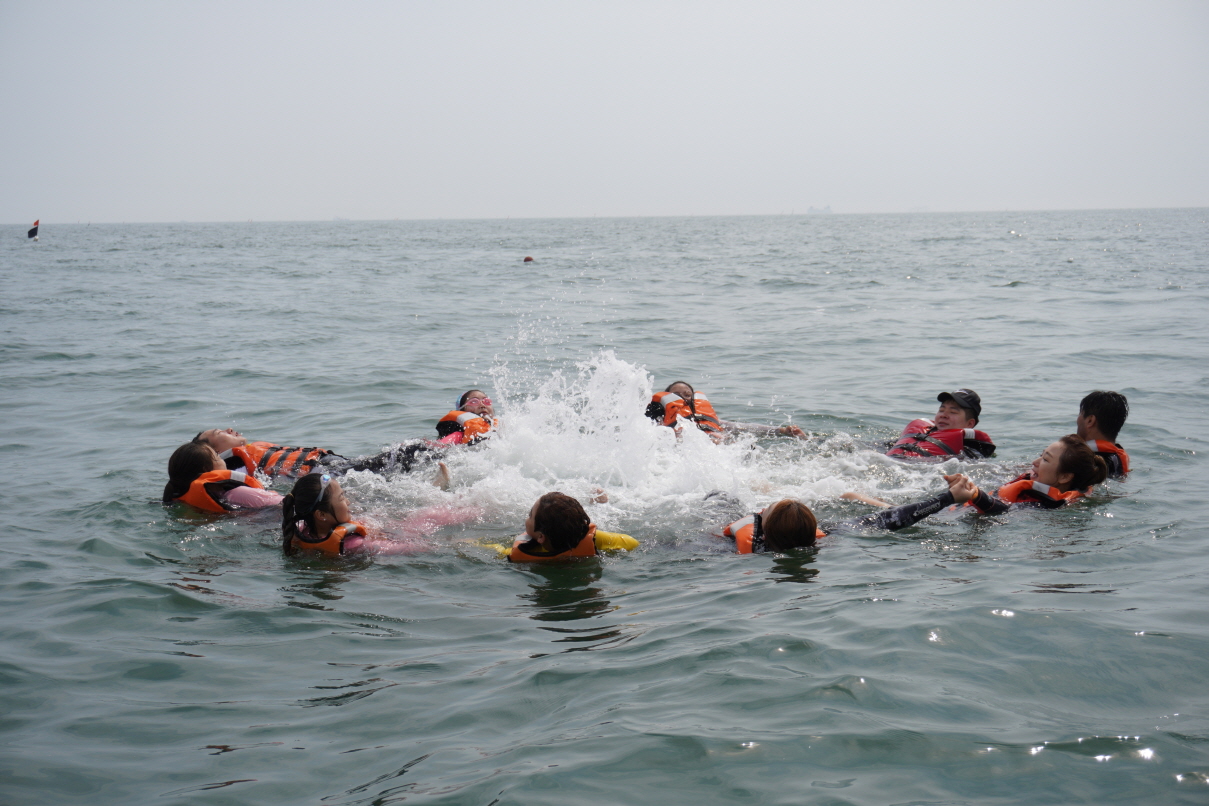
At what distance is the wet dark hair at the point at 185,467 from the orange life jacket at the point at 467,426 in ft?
7.93

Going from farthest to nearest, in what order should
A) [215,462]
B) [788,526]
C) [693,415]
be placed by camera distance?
[693,415] < [215,462] < [788,526]

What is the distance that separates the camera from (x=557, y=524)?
589 cm

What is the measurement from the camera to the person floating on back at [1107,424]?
7.52 meters

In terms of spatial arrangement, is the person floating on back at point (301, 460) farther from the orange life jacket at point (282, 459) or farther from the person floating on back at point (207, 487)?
the person floating on back at point (207, 487)

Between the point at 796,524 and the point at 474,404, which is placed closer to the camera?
the point at 796,524

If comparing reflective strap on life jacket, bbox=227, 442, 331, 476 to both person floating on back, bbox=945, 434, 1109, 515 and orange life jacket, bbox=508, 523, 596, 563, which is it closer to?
orange life jacket, bbox=508, 523, 596, 563

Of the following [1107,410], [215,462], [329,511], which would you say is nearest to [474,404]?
[215,462]

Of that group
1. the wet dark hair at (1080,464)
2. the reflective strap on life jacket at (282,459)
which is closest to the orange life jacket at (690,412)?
the wet dark hair at (1080,464)

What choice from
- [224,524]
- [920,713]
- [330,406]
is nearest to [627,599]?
[920,713]

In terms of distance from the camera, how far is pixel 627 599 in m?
5.44

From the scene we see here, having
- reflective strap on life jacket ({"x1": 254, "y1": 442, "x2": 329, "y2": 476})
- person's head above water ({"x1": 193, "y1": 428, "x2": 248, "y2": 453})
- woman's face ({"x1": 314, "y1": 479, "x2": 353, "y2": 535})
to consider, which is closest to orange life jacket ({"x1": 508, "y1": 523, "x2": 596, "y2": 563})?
woman's face ({"x1": 314, "y1": 479, "x2": 353, "y2": 535})

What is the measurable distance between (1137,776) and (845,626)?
1.62 m

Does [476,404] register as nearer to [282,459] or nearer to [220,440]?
[282,459]

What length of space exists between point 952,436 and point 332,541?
19.8 ft
